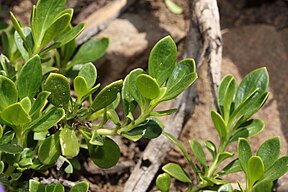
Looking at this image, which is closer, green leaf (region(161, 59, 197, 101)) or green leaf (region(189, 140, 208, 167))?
green leaf (region(161, 59, 197, 101))

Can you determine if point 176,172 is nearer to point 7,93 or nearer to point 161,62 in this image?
point 161,62

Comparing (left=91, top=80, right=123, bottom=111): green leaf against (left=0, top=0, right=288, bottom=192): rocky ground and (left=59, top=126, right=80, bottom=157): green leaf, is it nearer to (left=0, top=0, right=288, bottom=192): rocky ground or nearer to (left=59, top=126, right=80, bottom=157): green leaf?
(left=59, top=126, right=80, bottom=157): green leaf

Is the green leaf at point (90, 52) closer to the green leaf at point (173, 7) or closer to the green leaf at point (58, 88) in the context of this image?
the green leaf at point (58, 88)

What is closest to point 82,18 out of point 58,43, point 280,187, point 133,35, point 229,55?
point 133,35

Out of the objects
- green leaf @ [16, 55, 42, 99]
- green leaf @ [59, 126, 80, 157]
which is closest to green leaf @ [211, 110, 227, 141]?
green leaf @ [59, 126, 80, 157]

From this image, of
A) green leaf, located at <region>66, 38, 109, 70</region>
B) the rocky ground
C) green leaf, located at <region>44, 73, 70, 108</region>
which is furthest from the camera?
the rocky ground

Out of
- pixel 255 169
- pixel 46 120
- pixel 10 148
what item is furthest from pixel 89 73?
pixel 255 169
